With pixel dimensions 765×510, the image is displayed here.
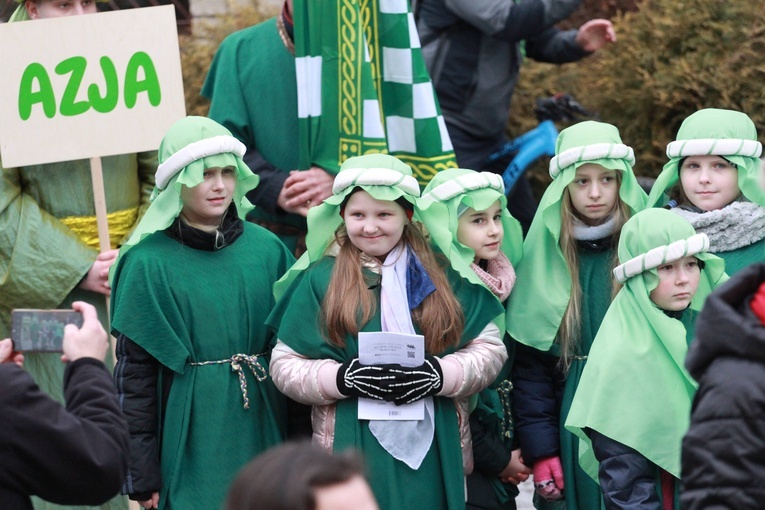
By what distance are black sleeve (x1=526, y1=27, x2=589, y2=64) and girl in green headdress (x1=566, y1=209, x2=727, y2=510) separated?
2.46 meters

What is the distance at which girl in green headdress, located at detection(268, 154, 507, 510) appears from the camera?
181 inches

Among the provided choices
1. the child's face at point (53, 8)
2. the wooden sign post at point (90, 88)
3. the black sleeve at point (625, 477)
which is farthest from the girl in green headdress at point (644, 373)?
the child's face at point (53, 8)

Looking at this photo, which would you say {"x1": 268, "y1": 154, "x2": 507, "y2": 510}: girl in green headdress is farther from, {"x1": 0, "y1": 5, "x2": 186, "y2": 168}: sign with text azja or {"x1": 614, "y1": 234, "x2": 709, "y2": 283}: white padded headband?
{"x1": 0, "y1": 5, "x2": 186, "y2": 168}: sign with text azja

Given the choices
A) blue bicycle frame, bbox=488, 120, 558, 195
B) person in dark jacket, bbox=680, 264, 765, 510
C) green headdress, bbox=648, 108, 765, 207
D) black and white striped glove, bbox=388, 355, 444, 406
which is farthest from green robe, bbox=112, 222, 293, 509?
blue bicycle frame, bbox=488, 120, 558, 195

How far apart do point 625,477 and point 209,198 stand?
1.70m

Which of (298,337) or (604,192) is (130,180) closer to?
(298,337)

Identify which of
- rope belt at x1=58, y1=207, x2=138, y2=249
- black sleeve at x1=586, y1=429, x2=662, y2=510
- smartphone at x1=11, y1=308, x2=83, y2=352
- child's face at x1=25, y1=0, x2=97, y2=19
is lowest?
black sleeve at x1=586, y1=429, x2=662, y2=510

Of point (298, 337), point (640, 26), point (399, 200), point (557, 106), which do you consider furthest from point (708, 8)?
point (298, 337)

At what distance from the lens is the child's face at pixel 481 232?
16.6 feet

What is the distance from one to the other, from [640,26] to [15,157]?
3609 millimetres

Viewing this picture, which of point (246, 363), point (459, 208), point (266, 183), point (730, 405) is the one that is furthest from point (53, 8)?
point (730, 405)

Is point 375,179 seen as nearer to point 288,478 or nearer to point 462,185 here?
point 462,185

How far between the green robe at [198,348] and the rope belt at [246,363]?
1 centimetres

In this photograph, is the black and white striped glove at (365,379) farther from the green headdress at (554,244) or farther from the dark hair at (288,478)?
the dark hair at (288,478)
